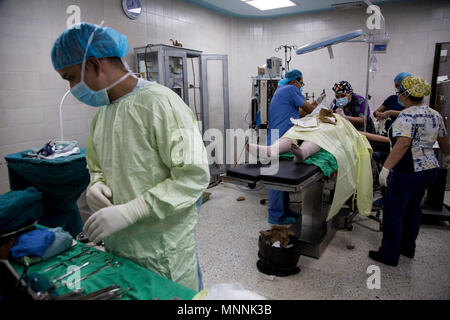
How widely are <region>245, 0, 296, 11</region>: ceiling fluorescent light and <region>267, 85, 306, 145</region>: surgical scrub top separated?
214cm

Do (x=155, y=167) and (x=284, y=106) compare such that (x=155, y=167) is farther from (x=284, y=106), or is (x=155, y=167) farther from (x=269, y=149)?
(x=284, y=106)

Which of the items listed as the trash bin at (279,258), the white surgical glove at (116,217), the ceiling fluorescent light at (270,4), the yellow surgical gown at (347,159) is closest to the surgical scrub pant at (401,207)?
the yellow surgical gown at (347,159)

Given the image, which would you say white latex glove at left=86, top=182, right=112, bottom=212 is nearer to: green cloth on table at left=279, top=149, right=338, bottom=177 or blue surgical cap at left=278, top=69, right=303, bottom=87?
green cloth on table at left=279, top=149, right=338, bottom=177

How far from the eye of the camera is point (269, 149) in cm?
243

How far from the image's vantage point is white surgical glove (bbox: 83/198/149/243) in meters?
1.07

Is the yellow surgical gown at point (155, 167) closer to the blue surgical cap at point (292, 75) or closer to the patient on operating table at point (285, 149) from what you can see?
the patient on operating table at point (285, 149)

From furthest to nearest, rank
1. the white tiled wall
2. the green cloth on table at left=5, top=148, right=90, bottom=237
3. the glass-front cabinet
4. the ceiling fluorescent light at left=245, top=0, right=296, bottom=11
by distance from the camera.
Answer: the ceiling fluorescent light at left=245, top=0, right=296, bottom=11 → the glass-front cabinet → the white tiled wall → the green cloth on table at left=5, top=148, right=90, bottom=237

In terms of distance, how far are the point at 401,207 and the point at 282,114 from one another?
5.23 feet

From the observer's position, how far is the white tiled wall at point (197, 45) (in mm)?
2803

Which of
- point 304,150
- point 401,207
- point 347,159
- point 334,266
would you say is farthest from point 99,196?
point 401,207

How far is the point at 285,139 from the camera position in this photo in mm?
2629

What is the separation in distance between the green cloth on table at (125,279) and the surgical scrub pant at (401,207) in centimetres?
203

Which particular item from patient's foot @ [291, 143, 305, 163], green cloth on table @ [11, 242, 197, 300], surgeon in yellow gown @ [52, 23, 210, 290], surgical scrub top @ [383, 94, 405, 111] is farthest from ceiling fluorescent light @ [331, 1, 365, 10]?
green cloth on table @ [11, 242, 197, 300]
